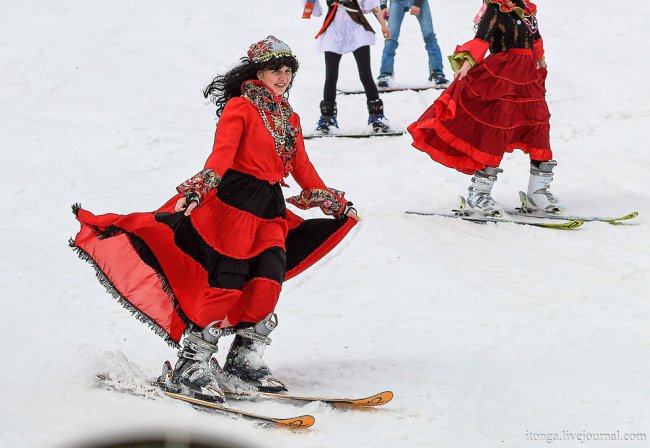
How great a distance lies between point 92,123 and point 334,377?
5.26m

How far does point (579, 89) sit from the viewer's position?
32.8 ft

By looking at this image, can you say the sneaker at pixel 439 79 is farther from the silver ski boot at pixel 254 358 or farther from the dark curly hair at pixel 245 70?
the silver ski boot at pixel 254 358

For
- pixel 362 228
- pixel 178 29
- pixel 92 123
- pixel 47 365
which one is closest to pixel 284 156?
pixel 47 365

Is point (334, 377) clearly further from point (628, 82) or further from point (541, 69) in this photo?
point (628, 82)

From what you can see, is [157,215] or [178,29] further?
[178,29]

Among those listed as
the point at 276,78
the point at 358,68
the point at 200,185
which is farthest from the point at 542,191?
the point at 200,185

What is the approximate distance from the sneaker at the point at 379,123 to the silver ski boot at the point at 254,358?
14.4 feet

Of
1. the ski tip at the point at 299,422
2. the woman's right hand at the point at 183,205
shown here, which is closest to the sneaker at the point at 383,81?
the woman's right hand at the point at 183,205

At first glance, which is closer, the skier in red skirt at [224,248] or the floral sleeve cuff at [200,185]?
the floral sleeve cuff at [200,185]

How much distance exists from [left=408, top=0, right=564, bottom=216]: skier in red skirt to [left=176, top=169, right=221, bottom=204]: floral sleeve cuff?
255 centimetres

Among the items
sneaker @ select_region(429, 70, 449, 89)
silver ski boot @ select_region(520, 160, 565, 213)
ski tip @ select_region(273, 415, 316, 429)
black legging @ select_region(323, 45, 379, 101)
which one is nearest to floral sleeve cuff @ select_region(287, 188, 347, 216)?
ski tip @ select_region(273, 415, 316, 429)

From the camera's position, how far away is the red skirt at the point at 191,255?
4.41 meters

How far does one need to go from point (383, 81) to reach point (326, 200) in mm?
5733

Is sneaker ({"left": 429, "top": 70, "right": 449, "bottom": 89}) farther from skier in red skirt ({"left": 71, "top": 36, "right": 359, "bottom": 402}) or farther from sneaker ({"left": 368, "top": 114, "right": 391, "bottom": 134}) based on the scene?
skier in red skirt ({"left": 71, "top": 36, "right": 359, "bottom": 402})
